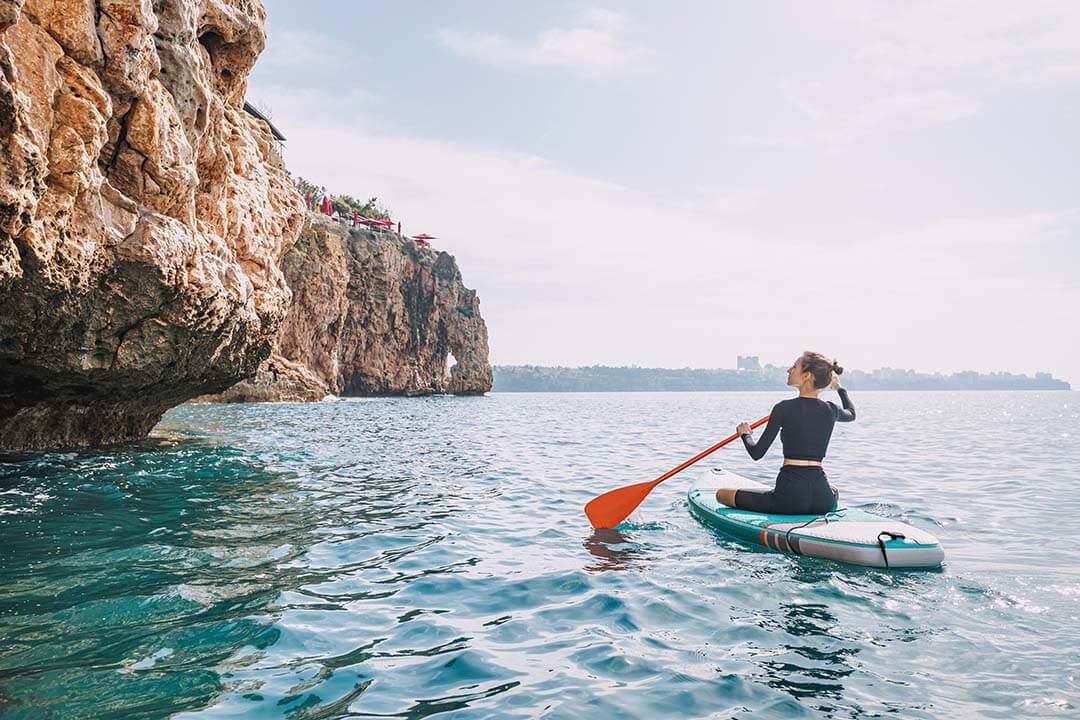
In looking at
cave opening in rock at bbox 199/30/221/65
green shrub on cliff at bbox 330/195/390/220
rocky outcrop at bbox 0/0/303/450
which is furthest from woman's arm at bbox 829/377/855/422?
green shrub on cliff at bbox 330/195/390/220

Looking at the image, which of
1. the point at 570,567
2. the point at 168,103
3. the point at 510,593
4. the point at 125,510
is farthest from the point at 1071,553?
the point at 168,103

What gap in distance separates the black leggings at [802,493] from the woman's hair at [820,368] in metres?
1.00

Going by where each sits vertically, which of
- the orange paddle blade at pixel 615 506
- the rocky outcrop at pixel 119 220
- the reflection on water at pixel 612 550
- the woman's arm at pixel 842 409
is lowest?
the reflection on water at pixel 612 550

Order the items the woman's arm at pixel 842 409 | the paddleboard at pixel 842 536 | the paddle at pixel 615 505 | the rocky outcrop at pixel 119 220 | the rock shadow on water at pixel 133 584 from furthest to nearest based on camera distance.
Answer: the paddle at pixel 615 505 → the rocky outcrop at pixel 119 220 → the woman's arm at pixel 842 409 → the paddleboard at pixel 842 536 → the rock shadow on water at pixel 133 584

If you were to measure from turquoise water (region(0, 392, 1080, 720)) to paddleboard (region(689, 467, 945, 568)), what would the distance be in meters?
0.19

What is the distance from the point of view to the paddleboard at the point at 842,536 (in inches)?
262

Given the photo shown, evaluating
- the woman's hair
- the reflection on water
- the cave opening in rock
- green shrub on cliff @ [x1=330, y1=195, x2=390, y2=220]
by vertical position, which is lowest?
the reflection on water

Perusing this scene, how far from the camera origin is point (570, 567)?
6691 millimetres

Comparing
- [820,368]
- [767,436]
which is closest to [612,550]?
[767,436]

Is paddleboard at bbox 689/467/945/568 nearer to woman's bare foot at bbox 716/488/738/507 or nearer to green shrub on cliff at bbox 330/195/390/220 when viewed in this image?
woman's bare foot at bbox 716/488/738/507

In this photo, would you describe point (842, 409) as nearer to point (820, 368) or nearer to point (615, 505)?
point (820, 368)

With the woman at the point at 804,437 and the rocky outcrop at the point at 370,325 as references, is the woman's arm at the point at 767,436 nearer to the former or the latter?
the woman at the point at 804,437

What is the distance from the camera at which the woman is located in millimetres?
7465

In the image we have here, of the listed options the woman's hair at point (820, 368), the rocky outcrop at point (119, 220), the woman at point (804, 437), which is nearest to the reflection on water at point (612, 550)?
the woman at point (804, 437)
